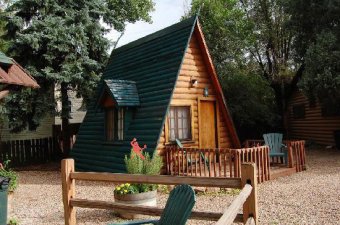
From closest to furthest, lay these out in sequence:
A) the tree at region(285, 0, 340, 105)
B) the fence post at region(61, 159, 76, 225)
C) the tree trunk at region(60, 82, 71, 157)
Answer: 1. the fence post at region(61, 159, 76, 225)
2. the tree at region(285, 0, 340, 105)
3. the tree trunk at region(60, 82, 71, 157)

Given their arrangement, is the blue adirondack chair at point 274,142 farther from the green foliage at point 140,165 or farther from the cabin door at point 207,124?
the green foliage at point 140,165

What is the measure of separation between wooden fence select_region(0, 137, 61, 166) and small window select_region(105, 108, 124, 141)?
7.33 metres

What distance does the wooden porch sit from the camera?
32.1ft

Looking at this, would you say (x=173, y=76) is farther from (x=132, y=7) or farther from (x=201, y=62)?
(x=132, y=7)

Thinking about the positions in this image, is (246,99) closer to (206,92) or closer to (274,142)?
(274,142)

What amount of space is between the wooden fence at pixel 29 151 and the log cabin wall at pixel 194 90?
9.94 metres

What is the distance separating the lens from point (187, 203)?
3605mm

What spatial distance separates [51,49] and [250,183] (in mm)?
13568

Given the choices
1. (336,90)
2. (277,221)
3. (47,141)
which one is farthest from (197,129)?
(47,141)

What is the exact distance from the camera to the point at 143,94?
12297mm

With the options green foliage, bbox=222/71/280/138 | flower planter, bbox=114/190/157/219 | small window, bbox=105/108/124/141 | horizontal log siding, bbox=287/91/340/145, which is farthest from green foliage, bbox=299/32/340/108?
flower planter, bbox=114/190/157/219

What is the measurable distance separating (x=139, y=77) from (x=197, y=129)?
9.49 ft

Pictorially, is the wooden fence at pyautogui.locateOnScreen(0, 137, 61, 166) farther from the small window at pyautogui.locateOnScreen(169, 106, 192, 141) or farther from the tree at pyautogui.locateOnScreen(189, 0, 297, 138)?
the tree at pyautogui.locateOnScreen(189, 0, 297, 138)

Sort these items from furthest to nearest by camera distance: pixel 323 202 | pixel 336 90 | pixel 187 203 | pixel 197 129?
pixel 336 90 < pixel 197 129 < pixel 323 202 < pixel 187 203
